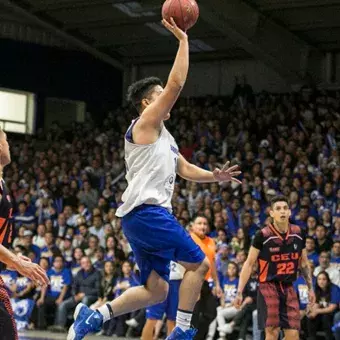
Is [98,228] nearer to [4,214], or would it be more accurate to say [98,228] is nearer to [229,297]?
[229,297]

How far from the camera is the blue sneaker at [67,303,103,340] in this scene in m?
7.06

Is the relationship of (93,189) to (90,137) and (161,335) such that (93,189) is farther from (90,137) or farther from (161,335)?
(161,335)

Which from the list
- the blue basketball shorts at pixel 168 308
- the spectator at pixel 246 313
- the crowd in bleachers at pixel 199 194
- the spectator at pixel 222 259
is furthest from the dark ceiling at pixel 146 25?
the blue basketball shorts at pixel 168 308

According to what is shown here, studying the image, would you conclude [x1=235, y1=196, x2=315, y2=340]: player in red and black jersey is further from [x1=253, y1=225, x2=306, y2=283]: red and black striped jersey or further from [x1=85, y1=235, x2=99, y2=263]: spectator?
[x1=85, y1=235, x2=99, y2=263]: spectator

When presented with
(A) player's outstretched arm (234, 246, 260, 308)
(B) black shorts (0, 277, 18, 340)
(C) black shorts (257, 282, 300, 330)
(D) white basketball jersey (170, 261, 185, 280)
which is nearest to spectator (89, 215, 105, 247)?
(D) white basketball jersey (170, 261, 185, 280)

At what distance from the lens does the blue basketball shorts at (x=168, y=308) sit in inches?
430

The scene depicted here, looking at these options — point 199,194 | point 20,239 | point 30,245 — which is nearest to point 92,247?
point 30,245

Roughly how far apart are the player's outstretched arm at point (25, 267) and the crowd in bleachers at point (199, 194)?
894 centimetres

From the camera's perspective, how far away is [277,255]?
10117 mm

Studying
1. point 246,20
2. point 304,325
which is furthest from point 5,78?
point 304,325

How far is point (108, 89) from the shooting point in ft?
96.3

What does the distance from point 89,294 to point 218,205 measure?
2816mm

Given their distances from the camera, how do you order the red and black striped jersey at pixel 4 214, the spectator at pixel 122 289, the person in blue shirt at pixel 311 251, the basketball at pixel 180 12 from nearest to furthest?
the red and black striped jersey at pixel 4 214 → the basketball at pixel 180 12 → the person in blue shirt at pixel 311 251 → the spectator at pixel 122 289

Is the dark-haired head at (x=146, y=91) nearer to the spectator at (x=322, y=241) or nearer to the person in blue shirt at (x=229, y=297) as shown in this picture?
the person in blue shirt at (x=229, y=297)
